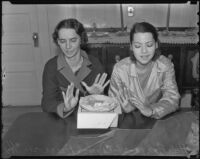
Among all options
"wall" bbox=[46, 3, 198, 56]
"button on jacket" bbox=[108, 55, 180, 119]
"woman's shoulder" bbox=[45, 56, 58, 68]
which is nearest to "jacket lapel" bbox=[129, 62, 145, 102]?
"button on jacket" bbox=[108, 55, 180, 119]

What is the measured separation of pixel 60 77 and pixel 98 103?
167mm

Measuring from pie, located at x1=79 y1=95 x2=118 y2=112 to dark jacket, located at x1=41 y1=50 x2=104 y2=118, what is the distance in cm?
6

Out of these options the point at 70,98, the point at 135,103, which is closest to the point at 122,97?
the point at 135,103

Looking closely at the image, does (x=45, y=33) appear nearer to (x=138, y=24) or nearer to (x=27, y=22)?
(x=27, y=22)

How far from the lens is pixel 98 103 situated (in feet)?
3.04

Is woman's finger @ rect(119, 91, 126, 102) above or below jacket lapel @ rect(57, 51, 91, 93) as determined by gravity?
below

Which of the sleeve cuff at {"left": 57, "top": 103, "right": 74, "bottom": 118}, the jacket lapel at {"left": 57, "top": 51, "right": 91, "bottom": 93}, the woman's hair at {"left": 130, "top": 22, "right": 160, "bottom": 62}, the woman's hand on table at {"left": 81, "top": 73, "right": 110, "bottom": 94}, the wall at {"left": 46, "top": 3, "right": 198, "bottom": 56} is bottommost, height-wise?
the sleeve cuff at {"left": 57, "top": 103, "right": 74, "bottom": 118}

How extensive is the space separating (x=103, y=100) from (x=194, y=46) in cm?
35

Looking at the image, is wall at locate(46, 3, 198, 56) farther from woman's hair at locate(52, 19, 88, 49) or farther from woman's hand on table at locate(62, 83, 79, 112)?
woman's hand on table at locate(62, 83, 79, 112)

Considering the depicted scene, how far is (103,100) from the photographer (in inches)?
37.3

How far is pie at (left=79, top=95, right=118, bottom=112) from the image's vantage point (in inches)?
35.7

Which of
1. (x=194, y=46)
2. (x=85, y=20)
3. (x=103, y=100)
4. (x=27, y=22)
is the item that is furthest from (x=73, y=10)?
(x=194, y=46)

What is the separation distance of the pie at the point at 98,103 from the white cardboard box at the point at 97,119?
1 centimetres

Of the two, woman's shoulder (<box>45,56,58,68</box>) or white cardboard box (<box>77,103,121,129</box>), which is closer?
white cardboard box (<box>77,103,121,129</box>)
